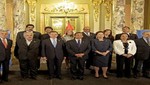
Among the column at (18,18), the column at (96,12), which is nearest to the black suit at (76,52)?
the column at (18,18)

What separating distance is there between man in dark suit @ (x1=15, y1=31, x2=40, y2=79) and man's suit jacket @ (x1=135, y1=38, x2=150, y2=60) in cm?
313

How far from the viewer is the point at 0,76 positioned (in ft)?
28.7

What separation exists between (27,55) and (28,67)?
413mm

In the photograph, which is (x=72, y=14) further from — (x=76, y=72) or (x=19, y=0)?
(x=76, y=72)

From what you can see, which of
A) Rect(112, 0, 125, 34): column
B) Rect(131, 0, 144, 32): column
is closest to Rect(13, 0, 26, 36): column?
Rect(112, 0, 125, 34): column

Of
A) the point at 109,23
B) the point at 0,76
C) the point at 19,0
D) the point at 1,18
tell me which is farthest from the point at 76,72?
the point at 109,23

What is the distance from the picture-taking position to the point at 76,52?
358 inches

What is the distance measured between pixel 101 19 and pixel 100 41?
8.64m

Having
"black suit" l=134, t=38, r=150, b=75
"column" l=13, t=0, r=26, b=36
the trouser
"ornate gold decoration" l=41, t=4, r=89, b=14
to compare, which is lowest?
the trouser

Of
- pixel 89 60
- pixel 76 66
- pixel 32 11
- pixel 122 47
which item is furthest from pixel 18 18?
pixel 122 47

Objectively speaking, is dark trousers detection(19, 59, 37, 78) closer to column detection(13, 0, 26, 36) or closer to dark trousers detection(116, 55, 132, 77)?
dark trousers detection(116, 55, 132, 77)

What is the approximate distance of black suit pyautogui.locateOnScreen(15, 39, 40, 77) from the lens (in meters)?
8.88

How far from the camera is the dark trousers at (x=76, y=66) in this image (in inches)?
357

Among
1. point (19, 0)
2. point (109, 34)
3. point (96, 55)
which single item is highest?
point (19, 0)
